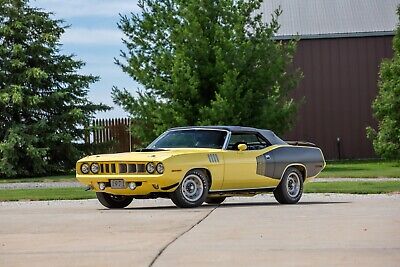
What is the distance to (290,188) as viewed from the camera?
18.1 metres

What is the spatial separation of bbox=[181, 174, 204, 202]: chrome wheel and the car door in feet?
2.03

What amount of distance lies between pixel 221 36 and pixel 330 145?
1365cm

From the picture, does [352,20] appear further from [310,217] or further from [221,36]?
[310,217]

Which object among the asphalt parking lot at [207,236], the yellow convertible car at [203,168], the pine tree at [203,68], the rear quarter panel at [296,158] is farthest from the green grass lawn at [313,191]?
the pine tree at [203,68]

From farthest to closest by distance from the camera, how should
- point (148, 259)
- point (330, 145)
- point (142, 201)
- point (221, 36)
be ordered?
point (330, 145)
point (221, 36)
point (142, 201)
point (148, 259)

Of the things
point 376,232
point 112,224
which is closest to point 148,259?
point 376,232

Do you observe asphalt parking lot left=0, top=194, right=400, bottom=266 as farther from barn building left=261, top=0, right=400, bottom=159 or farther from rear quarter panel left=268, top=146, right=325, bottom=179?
barn building left=261, top=0, right=400, bottom=159

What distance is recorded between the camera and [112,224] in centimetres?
1312

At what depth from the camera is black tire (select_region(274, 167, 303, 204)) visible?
705 inches

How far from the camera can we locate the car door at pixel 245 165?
679 inches

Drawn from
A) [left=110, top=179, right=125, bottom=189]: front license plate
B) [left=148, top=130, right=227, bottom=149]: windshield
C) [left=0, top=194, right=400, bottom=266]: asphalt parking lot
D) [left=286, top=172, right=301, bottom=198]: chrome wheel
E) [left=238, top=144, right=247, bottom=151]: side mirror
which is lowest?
[left=0, top=194, right=400, bottom=266]: asphalt parking lot

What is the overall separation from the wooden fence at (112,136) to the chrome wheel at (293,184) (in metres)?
19.6

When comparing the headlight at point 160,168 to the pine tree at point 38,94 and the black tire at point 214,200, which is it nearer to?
the black tire at point 214,200

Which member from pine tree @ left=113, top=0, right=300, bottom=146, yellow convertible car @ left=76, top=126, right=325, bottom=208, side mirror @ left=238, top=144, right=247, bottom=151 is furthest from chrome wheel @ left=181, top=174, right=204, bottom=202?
pine tree @ left=113, top=0, right=300, bottom=146
